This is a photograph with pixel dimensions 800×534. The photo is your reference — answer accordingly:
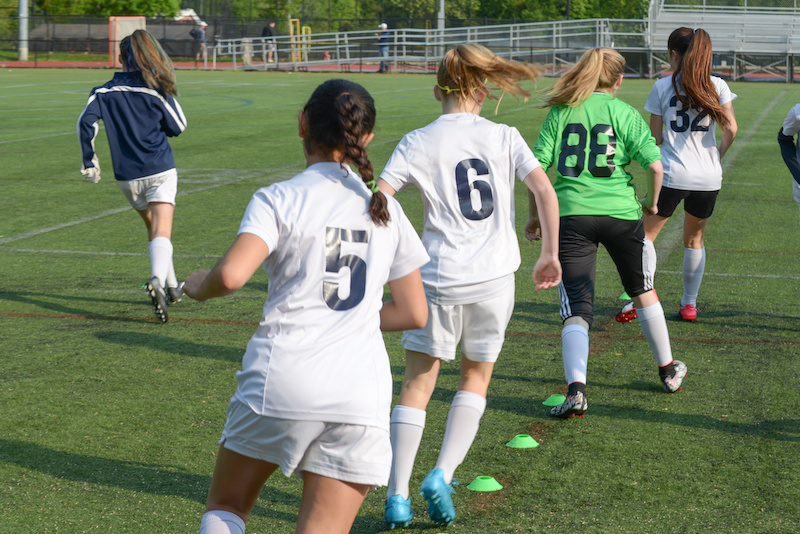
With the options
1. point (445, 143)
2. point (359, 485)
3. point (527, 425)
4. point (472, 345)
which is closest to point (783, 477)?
point (527, 425)

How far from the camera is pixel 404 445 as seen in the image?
3631mm

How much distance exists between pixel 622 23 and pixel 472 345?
1822 inches

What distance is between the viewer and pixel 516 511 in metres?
3.77

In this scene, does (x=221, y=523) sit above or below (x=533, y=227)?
below

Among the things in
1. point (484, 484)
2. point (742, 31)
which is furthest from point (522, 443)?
point (742, 31)

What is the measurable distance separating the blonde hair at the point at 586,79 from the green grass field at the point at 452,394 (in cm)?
166

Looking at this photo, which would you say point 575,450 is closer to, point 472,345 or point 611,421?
point 611,421

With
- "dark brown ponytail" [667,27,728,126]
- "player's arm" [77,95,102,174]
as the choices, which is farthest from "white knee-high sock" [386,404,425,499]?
"player's arm" [77,95,102,174]

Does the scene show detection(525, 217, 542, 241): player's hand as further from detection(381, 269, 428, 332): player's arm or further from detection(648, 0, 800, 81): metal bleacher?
detection(648, 0, 800, 81): metal bleacher

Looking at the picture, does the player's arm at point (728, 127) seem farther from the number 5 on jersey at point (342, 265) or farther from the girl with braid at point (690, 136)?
the number 5 on jersey at point (342, 265)

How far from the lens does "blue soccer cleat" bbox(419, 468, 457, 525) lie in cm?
353

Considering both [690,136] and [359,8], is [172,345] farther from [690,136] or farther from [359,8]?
[359,8]

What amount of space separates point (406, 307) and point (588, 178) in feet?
7.47

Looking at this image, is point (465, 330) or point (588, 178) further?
point (588, 178)
